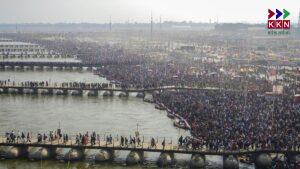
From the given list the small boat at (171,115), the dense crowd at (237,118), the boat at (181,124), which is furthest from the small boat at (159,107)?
the boat at (181,124)

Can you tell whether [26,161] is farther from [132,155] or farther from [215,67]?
Answer: [215,67]

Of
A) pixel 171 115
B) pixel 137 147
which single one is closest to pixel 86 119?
pixel 171 115

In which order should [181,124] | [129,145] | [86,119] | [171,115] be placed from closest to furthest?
[129,145] → [181,124] → [171,115] → [86,119]

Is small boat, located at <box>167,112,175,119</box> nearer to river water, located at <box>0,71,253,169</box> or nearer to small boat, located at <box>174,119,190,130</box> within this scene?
river water, located at <box>0,71,253,169</box>

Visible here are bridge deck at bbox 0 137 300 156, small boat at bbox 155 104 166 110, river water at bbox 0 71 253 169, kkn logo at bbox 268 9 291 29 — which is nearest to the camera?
bridge deck at bbox 0 137 300 156

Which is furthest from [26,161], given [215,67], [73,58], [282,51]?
[282,51]

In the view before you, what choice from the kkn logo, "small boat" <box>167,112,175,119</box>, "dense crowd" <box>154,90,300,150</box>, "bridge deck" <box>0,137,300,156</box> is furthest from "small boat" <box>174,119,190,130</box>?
the kkn logo

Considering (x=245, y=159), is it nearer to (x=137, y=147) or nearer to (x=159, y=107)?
(x=137, y=147)
